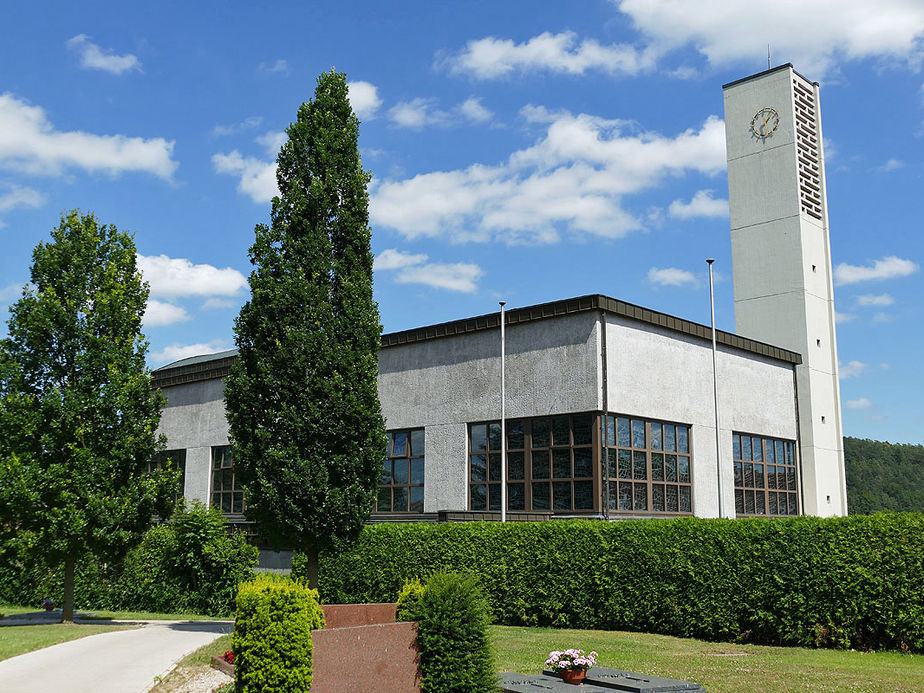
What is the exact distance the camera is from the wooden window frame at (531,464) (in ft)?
76.7

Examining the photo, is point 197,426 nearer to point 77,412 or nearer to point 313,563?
point 77,412

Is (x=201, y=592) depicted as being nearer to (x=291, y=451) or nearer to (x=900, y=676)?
(x=291, y=451)

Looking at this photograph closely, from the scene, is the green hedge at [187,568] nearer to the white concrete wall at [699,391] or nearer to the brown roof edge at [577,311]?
the brown roof edge at [577,311]

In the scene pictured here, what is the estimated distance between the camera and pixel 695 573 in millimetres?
17344

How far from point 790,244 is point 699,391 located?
1418 cm

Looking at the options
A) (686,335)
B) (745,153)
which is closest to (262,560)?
(686,335)

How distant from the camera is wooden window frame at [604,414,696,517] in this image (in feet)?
77.4

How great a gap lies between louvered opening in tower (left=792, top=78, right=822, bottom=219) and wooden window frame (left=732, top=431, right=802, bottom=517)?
13.1m

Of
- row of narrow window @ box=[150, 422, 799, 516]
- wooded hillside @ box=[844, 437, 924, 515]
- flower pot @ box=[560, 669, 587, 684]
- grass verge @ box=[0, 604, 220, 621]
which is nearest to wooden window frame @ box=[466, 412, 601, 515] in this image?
row of narrow window @ box=[150, 422, 799, 516]

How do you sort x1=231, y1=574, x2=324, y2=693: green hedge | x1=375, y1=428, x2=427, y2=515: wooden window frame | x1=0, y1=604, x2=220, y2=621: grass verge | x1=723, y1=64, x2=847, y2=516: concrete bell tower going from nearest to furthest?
1. x1=231, y1=574, x2=324, y2=693: green hedge
2. x1=0, y1=604, x2=220, y2=621: grass verge
3. x1=375, y1=428, x2=427, y2=515: wooden window frame
4. x1=723, y1=64, x2=847, y2=516: concrete bell tower

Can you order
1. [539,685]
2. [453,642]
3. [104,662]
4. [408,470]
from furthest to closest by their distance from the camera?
1. [408,470]
2. [104,662]
3. [539,685]
4. [453,642]

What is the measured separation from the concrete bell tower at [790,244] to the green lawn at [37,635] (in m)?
27.9

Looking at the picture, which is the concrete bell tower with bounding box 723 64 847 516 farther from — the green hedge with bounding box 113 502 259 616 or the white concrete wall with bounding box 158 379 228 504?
the white concrete wall with bounding box 158 379 228 504

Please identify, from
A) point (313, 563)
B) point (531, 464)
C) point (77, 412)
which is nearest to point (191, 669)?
point (313, 563)
